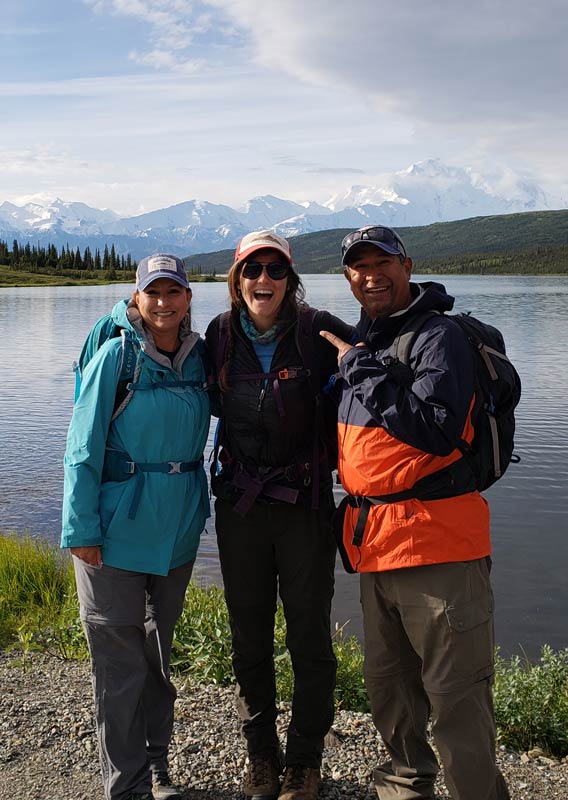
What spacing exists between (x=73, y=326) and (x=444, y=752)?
39.8 metres

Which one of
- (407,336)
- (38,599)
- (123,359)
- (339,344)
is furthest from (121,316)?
(38,599)

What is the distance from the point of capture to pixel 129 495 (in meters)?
4.03

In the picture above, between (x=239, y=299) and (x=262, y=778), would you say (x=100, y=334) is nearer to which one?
(x=239, y=299)

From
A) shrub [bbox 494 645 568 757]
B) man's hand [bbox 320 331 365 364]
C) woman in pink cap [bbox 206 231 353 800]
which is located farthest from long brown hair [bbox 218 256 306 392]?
shrub [bbox 494 645 568 757]

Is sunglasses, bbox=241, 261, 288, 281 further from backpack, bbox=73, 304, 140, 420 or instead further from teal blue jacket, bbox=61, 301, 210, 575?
backpack, bbox=73, 304, 140, 420

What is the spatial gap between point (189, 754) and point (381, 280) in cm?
310

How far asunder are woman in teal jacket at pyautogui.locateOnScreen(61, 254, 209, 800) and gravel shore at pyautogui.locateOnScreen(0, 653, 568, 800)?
37cm

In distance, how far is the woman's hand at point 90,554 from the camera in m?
3.96

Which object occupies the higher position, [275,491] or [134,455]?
[134,455]

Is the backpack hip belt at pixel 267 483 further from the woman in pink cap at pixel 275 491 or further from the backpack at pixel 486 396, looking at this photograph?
the backpack at pixel 486 396

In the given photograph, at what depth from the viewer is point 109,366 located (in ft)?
12.9

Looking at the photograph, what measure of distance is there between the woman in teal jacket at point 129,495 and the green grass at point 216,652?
5.08 feet

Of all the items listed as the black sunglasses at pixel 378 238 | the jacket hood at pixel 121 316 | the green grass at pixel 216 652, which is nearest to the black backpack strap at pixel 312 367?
the black sunglasses at pixel 378 238

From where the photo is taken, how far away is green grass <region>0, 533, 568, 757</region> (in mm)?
5211
